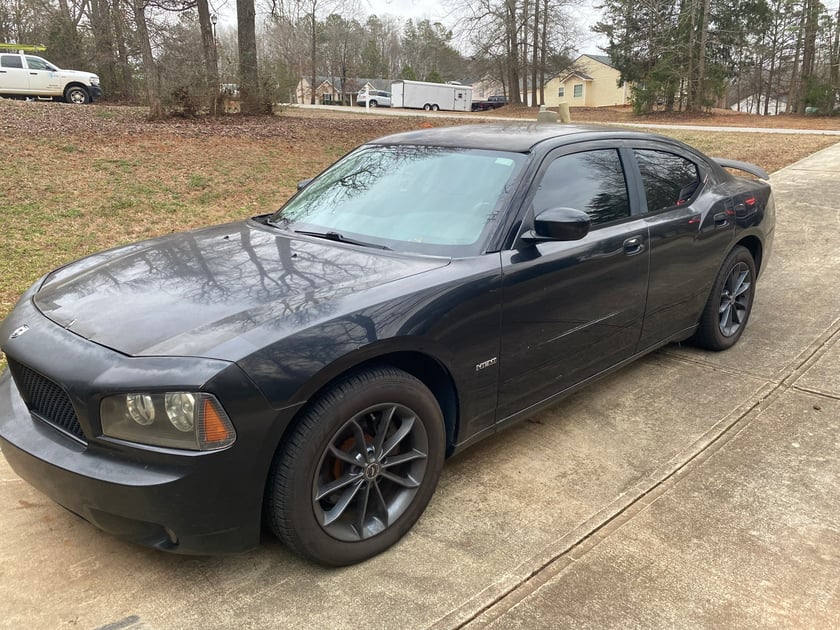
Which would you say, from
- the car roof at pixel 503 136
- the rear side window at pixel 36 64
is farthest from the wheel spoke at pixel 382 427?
the rear side window at pixel 36 64

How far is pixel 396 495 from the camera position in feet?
8.51

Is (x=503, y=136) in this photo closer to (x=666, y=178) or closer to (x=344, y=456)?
(x=666, y=178)

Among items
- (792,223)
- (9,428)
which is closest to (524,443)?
(9,428)

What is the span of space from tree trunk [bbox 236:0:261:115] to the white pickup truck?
8200 mm

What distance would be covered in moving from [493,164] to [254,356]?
1.66 metres

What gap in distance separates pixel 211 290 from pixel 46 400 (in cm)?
68

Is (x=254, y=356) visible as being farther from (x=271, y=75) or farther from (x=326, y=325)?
(x=271, y=75)

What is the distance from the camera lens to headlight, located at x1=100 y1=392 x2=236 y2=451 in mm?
2014

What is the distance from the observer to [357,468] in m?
2.41

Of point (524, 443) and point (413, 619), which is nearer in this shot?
point (413, 619)

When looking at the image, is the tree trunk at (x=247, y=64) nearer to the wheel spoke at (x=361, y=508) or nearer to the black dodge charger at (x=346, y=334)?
the black dodge charger at (x=346, y=334)

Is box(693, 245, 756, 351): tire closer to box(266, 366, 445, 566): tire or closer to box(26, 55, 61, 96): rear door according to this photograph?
box(266, 366, 445, 566): tire

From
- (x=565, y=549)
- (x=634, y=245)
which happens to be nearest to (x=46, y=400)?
(x=565, y=549)

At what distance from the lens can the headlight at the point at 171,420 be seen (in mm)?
2014
